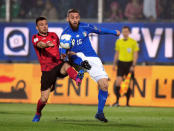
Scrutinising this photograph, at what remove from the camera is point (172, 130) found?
9.81m

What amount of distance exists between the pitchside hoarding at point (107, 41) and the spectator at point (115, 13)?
0.30 meters

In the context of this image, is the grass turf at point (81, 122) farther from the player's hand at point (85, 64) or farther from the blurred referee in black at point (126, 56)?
the blurred referee in black at point (126, 56)

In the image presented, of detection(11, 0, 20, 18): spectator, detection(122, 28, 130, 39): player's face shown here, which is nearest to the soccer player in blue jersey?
detection(122, 28, 130, 39): player's face

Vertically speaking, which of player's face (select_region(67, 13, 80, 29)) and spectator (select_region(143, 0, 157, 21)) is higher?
spectator (select_region(143, 0, 157, 21))

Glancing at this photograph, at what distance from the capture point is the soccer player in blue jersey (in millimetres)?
11055

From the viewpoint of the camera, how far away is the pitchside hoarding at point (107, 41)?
18.4 m

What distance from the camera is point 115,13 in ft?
61.2

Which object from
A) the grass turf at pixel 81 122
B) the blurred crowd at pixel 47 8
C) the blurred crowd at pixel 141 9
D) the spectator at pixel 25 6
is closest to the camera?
the grass turf at pixel 81 122

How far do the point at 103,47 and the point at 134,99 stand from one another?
6.92 feet

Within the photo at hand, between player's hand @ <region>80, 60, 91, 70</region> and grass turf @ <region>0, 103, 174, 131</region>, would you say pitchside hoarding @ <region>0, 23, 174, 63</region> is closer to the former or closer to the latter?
grass turf @ <region>0, 103, 174, 131</region>

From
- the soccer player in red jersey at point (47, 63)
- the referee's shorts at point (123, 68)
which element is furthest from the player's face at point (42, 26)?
the referee's shorts at point (123, 68)

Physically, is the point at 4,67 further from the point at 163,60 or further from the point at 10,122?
the point at 10,122

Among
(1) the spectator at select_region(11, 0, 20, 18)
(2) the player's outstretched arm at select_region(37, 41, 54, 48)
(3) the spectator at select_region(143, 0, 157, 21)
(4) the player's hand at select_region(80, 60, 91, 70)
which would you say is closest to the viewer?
(2) the player's outstretched arm at select_region(37, 41, 54, 48)

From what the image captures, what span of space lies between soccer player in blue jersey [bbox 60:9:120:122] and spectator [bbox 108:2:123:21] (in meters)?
7.17
